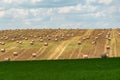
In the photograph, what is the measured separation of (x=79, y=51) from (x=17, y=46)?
9.60 meters

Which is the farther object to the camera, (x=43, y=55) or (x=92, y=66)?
(x=43, y=55)

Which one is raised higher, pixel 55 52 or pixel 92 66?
pixel 92 66

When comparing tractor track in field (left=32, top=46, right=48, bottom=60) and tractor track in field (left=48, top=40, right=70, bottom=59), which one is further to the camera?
tractor track in field (left=48, top=40, right=70, bottom=59)

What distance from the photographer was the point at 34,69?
59.7ft

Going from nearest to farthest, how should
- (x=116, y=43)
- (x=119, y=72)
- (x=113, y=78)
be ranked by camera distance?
(x=113, y=78), (x=119, y=72), (x=116, y=43)

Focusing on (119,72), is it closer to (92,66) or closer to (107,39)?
(92,66)

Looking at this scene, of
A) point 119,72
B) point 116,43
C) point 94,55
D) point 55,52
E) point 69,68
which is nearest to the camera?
point 119,72

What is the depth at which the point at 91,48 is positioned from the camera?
42031 mm

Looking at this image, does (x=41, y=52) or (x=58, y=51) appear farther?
(x=58, y=51)

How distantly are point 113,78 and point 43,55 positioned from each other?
24.3 m

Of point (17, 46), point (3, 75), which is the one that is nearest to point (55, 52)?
point (17, 46)

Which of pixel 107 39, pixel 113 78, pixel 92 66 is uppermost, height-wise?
pixel 113 78

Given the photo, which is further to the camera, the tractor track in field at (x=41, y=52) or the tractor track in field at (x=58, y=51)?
Answer: the tractor track in field at (x=58, y=51)

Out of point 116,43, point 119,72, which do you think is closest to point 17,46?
point 116,43
